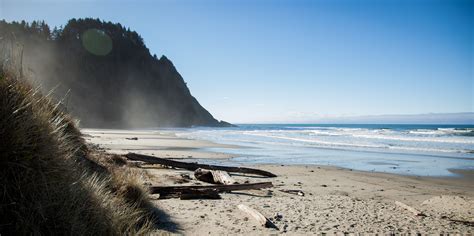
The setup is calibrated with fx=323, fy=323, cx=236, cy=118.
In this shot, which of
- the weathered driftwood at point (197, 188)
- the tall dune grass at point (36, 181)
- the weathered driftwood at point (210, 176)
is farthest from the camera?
the weathered driftwood at point (210, 176)

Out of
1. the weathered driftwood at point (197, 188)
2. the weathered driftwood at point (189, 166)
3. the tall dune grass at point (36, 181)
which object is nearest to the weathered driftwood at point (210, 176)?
the weathered driftwood at point (197, 188)

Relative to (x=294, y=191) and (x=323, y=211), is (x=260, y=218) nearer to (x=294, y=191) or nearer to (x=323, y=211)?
(x=323, y=211)

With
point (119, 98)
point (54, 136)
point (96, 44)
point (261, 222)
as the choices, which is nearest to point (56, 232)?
point (54, 136)

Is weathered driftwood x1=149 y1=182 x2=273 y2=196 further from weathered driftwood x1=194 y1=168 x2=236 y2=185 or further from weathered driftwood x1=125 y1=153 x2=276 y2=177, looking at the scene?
weathered driftwood x1=125 y1=153 x2=276 y2=177

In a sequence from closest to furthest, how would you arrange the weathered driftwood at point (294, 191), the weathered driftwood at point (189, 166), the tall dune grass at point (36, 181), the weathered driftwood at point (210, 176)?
the tall dune grass at point (36, 181), the weathered driftwood at point (294, 191), the weathered driftwood at point (210, 176), the weathered driftwood at point (189, 166)

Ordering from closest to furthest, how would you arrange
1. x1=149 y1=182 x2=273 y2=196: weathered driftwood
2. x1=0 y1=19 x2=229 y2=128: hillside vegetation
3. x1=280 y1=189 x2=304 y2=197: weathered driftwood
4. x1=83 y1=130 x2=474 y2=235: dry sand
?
x1=83 y1=130 x2=474 y2=235: dry sand → x1=149 y1=182 x2=273 y2=196: weathered driftwood → x1=280 y1=189 x2=304 y2=197: weathered driftwood → x1=0 y1=19 x2=229 y2=128: hillside vegetation

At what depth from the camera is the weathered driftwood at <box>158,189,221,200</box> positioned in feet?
22.3

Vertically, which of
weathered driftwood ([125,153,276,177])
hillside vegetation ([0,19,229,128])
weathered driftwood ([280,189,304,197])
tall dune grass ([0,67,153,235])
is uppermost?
hillside vegetation ([0,19,229,128])

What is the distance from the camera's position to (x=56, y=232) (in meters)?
2.88

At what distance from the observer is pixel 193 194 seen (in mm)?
6898

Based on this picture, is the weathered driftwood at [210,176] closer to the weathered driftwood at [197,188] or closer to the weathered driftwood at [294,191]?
the weathered driftwood at [197,188]

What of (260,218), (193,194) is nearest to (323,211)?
(260,218)

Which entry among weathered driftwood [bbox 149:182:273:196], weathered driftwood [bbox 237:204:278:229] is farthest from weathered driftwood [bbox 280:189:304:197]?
weathered driftwood [bbox 237:204:278:229]

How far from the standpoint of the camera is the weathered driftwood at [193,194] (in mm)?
6793
